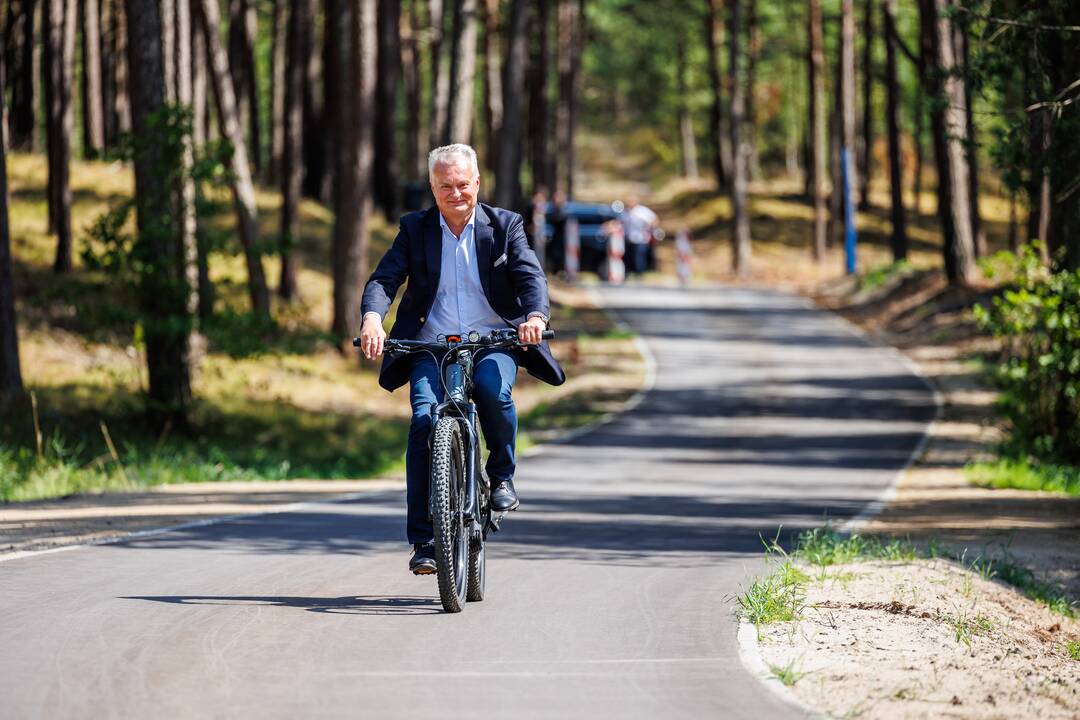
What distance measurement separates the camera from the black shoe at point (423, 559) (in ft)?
25.8

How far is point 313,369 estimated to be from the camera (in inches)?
1224

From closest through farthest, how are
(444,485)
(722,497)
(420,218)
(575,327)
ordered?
(444,485)
(420,218)
(722,497)
(575,327)

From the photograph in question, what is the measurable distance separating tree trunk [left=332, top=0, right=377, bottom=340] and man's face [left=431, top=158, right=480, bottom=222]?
22.1m

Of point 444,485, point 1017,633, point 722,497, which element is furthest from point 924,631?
point 722,497

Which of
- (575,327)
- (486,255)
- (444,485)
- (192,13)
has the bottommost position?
A: (575,327)

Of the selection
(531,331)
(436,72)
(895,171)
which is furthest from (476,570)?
(436,72)

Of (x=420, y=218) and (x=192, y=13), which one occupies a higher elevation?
(x=192, y=13)

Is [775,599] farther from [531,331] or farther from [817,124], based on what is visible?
[817,124]

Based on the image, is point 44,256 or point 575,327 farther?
point 575,327

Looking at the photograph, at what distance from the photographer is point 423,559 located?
310 inches

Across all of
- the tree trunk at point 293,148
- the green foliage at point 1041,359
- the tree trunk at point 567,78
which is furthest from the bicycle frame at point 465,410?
the tree trunk at point 567,78

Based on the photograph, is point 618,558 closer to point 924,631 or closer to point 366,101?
point 924,631

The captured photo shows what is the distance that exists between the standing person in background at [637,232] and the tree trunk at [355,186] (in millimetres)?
15823

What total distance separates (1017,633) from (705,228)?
55053 millimetres
